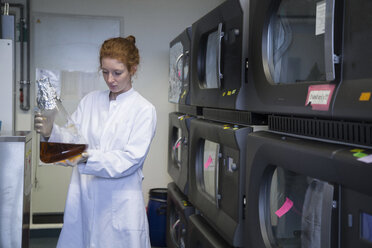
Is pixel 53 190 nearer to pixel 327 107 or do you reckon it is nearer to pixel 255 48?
pixel 255 48

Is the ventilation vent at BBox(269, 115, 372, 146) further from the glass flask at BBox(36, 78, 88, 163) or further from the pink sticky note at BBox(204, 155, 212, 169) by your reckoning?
the glass flask at BBox(36, 78, 88, 163)

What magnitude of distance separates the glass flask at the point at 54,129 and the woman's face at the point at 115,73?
11.8 inches

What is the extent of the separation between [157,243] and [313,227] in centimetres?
269

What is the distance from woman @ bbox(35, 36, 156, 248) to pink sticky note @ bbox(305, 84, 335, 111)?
1.08 metres

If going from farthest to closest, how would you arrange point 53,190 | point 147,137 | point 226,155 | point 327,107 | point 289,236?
point 53,190 → point 147,137 → point 226,155 → point 289,236 → point 327,107

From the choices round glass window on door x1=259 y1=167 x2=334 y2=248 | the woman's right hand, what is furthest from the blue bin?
round glass window on door x1=259 y1=167 x2=334 y2=248

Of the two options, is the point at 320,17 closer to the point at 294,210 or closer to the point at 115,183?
the point at 294,210

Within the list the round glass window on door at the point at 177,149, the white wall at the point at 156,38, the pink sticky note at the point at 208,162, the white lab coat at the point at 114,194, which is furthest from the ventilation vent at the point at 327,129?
the white wall at the point at 156,38

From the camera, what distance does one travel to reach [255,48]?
54.0 inches

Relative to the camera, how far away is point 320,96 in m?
1.00

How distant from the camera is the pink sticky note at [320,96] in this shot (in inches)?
38.0

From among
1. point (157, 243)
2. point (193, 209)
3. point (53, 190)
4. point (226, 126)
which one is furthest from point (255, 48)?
point (53, 190)

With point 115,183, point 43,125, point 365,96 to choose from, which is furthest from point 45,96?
point 365,96

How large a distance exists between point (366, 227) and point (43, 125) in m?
1.28
